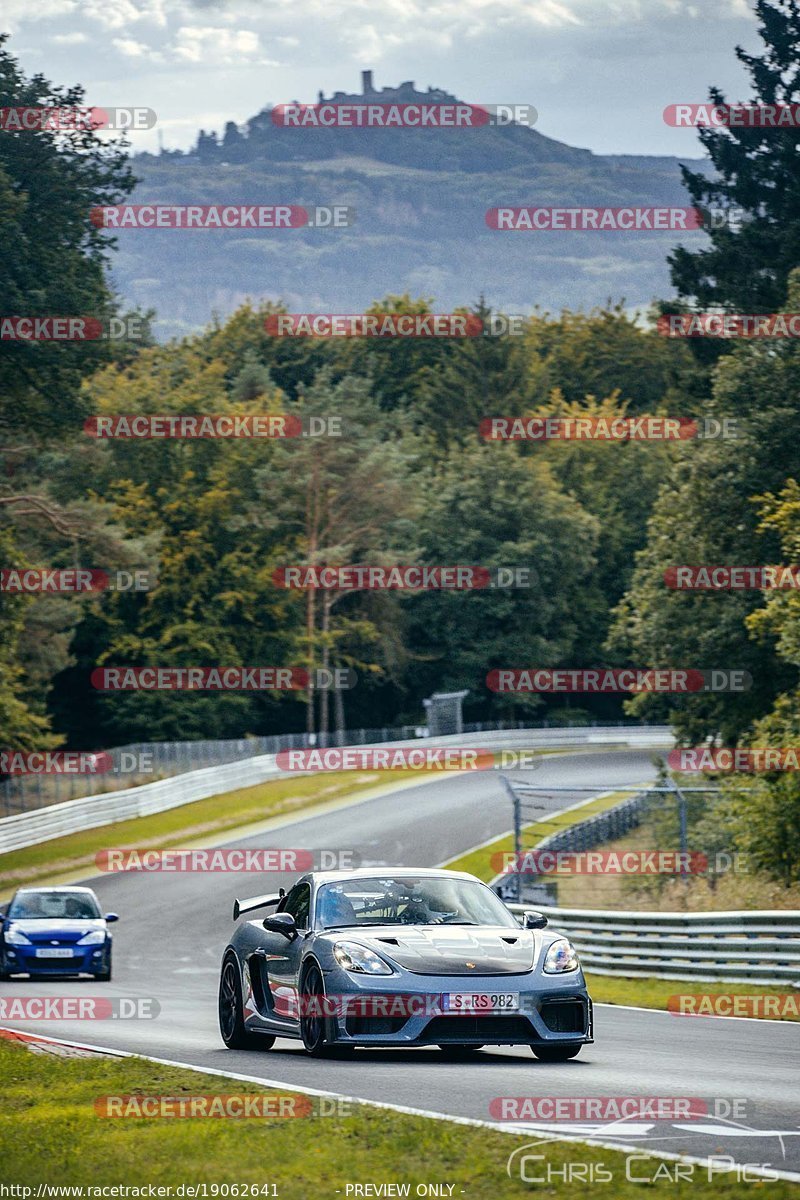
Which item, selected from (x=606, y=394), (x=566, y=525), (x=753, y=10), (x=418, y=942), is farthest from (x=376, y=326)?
(x=418, y=942)

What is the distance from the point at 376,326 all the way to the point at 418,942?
3781 inches

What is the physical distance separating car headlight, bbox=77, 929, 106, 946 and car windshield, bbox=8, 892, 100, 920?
2.67ft

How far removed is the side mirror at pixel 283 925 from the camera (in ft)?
41.5

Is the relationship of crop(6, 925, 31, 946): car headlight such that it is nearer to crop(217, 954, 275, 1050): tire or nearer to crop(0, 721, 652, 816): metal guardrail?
crop(217, 954, 275, 1050): tire

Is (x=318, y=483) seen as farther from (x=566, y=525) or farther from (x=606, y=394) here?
(x=606, y=394)

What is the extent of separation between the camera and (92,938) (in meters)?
25.3

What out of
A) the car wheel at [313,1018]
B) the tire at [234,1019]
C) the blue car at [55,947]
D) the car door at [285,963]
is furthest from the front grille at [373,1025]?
the blue car at [55,947]

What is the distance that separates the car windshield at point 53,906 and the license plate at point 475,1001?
1555cm

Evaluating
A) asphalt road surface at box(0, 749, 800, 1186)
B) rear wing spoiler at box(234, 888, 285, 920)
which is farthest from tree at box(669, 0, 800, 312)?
rear wing spoiler at box(234, 888, 285, 920)

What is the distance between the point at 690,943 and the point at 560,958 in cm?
1037

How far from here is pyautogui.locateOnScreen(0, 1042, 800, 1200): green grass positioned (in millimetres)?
7223

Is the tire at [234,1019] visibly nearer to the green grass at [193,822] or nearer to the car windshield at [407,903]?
the car windshield at [407,903]

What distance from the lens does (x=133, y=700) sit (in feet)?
254

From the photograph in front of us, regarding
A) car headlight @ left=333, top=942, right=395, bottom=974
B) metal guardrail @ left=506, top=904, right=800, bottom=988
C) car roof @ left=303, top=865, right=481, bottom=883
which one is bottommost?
metal guardrail @ left=506, top=904, right=800, bottom=988
